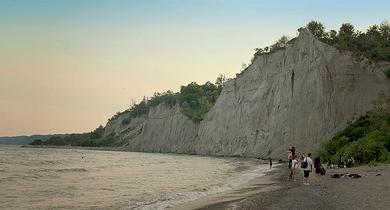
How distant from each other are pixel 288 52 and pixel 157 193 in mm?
51997

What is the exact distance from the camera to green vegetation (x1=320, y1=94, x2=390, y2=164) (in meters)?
35.9

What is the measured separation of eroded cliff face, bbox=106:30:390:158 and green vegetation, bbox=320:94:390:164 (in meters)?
6.15

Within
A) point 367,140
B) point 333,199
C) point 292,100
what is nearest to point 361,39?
point 292,100

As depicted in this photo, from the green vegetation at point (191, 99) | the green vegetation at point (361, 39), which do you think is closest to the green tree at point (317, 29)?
the green vegetation at point (361, 39)

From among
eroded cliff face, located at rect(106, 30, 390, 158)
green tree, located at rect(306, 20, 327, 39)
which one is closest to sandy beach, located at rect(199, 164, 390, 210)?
eroded cliff face, located at rect(106, 30, 390, 158)

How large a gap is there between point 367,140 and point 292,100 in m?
30.3

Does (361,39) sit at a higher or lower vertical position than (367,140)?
higher

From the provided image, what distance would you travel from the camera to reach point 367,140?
3778cm

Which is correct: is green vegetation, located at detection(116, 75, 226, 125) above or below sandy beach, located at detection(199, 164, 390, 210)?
above

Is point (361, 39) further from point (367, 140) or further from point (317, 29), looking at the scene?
point (367, 140)

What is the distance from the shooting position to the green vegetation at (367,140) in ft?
118

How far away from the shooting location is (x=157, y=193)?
2528 centimetres

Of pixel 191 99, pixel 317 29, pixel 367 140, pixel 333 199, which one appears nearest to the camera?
pixel 333 199

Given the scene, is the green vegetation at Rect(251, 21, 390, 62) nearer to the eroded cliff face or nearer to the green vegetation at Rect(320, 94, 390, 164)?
the eroded cliff face
